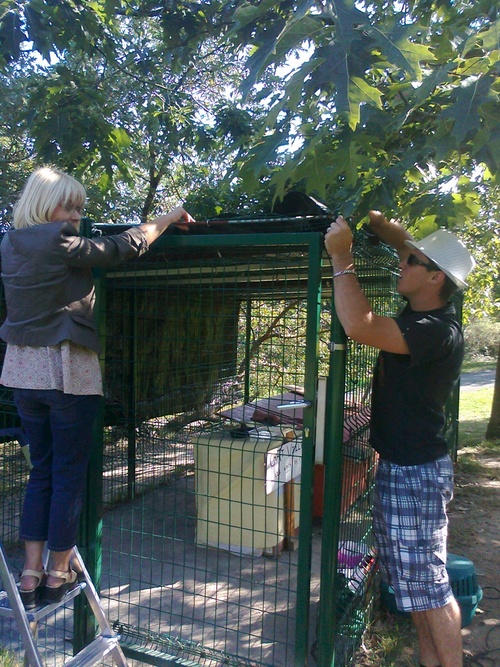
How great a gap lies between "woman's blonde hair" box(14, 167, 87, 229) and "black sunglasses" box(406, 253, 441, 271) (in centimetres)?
161

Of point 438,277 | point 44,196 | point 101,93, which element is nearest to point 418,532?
point 438,277

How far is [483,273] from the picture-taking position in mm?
10922

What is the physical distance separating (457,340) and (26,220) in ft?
6.70

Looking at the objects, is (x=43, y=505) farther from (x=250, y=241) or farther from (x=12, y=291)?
(x=250, y=241)

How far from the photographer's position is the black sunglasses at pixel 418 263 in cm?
286

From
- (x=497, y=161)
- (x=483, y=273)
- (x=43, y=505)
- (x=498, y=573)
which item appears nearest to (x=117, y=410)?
(x=43, y=505)

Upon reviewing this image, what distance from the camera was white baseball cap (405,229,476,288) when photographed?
2826 millimetres

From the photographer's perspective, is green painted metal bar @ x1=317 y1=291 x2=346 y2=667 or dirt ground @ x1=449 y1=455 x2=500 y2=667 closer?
green painted metal bar @ x1=317 y1=291 x2=346 y2=667

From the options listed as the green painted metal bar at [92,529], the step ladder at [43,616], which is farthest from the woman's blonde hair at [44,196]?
the step ladder at [43,616]

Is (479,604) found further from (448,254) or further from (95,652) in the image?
(95,652)

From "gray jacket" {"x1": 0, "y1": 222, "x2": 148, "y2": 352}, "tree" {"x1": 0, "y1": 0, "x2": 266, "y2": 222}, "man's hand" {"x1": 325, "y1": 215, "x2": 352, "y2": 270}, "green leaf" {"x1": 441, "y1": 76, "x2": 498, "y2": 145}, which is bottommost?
"gray jacket" {"x1": 0, "y1": 222, "x2": 148, "y2": 352}

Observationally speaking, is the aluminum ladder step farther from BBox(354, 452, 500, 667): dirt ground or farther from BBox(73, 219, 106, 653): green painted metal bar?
BBox(354, 452, 500, 667): dirt ground

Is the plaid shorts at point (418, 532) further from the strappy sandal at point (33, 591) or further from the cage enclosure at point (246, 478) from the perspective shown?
the strappy sandal at point (33, 591)

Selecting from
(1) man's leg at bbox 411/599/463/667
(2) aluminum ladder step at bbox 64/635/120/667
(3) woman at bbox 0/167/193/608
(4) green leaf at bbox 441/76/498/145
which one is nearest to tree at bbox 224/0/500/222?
(4) green leaf at bbox 441/76/498/145
